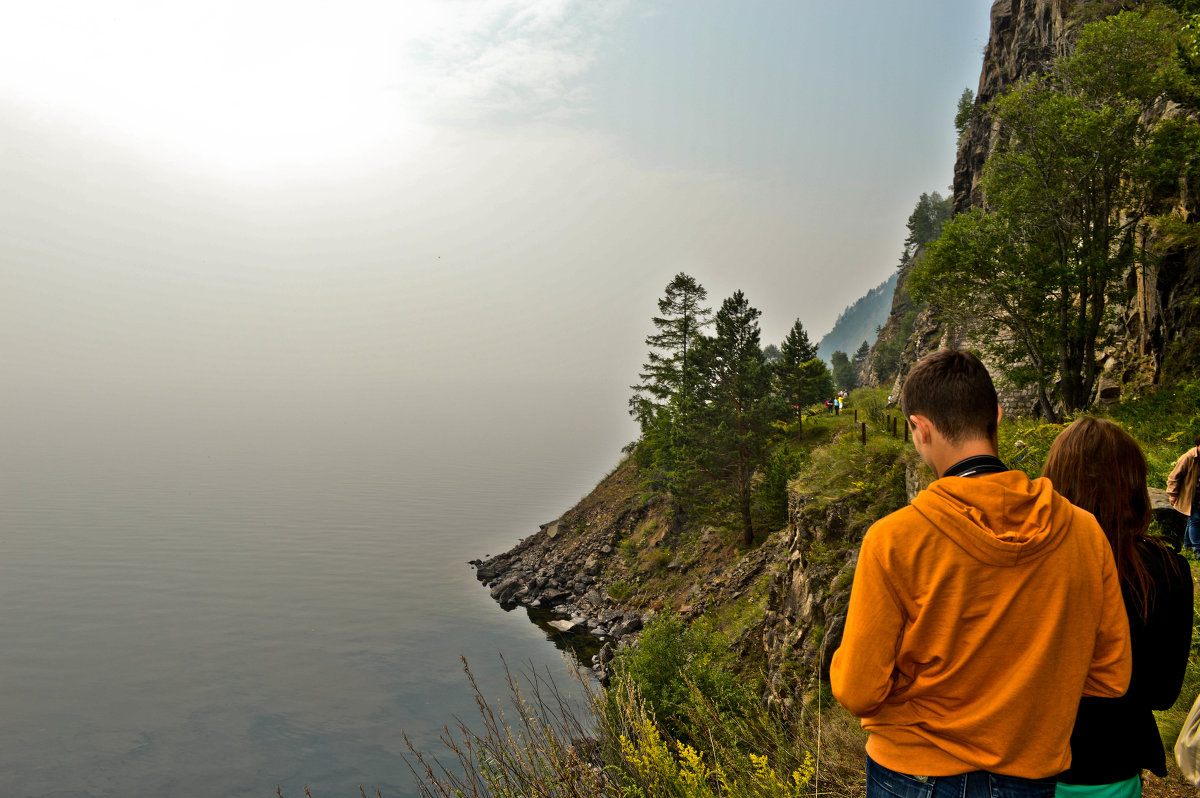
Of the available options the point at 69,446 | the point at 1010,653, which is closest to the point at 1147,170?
the point at 1010,653

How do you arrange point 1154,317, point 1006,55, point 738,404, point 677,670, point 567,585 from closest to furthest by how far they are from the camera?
point 1154,317, point 677,670, point 738,404, point 1006,55, point 567,585

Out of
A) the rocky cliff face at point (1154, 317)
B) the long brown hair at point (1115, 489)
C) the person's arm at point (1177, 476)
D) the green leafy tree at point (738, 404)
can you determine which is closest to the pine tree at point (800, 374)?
the green leafy tree at point (738, 404)

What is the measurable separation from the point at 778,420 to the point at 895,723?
29.7m

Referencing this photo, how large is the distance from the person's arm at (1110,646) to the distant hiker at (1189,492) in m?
6.91

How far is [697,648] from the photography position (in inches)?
739

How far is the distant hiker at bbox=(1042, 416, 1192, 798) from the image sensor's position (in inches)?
85.0

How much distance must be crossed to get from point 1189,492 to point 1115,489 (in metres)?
6.58

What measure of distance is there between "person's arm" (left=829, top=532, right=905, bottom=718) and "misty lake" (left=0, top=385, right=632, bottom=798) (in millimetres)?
9252

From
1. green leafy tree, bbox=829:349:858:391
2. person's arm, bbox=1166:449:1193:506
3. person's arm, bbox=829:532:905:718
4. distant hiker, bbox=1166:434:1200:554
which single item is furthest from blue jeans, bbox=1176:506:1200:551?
green leafy tree, bbox=829:349:858:391

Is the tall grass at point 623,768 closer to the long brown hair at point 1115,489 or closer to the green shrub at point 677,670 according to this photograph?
the long brown hair at point 1115,489

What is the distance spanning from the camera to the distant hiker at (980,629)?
6.09ft

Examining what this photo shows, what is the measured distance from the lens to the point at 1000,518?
1851 mm

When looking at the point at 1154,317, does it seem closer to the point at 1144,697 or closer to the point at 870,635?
the point at 1144,697

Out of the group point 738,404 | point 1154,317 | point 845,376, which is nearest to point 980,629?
point 1154,317
